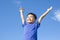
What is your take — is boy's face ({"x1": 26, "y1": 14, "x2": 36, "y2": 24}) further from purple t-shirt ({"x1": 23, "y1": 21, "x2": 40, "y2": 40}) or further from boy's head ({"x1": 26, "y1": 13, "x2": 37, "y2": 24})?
purple t-shirt ({"x1": 23, "y1": 21, "x2": 40, "y2": 40})

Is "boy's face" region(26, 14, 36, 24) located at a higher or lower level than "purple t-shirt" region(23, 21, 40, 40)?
higher

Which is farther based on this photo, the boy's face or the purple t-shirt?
the boy's face

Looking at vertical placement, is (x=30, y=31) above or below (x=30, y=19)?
below

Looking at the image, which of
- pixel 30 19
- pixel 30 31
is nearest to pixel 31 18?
pixel 30 19

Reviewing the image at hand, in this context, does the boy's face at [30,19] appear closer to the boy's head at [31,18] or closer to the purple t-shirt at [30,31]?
the boy's head at [31,18]

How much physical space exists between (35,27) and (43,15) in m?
0.70

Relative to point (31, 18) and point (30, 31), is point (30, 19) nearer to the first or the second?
point (31, 18)

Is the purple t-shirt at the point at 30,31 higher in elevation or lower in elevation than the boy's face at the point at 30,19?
lower

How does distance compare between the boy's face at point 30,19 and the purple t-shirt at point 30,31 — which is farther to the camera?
the boy's face at point 30,19

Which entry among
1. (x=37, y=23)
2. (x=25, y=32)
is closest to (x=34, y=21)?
(x=37, y=23)

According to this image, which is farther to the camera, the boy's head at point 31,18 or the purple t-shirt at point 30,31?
the boy's head at point 31,18

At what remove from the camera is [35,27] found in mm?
8922

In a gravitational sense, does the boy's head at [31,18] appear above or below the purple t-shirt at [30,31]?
above

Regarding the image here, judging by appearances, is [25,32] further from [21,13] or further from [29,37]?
[21,13]
